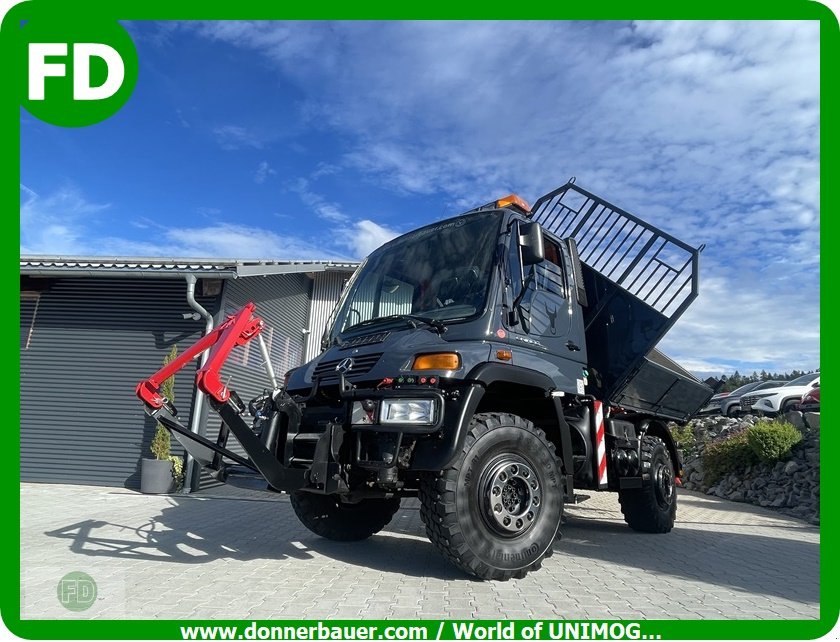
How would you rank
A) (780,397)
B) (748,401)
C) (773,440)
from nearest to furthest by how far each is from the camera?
(773,440)
(780,397)
(748,401)

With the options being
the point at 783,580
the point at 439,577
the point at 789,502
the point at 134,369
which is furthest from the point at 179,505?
the point at 789,502

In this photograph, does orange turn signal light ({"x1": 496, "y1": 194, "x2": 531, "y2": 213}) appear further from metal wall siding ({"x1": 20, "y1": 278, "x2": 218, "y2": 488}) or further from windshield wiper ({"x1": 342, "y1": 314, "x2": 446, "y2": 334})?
metal wall siding ({"x1": 20, "y1": 278, "x2": 218, "y2": 488})

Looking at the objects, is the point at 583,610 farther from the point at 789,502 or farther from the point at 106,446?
the point at 106,446

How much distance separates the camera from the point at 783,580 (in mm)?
4430

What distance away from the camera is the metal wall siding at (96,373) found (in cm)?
950

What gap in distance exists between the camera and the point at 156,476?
28.9 feet

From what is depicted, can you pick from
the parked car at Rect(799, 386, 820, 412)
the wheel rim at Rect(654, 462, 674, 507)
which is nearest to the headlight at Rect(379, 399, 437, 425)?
the wheel rim at Rect(654, 462, 674, 507)

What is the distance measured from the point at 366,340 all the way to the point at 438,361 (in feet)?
2.56

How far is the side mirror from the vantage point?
13.9ft

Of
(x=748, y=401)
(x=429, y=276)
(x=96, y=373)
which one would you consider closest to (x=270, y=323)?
(x=96, y=373)

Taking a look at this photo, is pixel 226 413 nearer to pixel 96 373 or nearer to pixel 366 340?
pixel 366 340

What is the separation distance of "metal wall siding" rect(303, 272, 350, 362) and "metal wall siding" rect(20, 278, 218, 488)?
472cm

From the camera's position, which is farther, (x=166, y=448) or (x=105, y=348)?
(x=105, y=348)

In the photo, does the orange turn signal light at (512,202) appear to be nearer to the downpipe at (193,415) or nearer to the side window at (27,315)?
the downpipe at (193,415)
